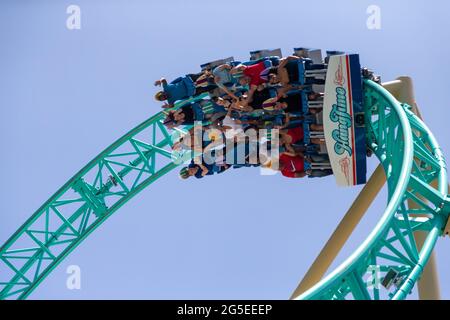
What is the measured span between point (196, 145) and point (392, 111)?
276 cm

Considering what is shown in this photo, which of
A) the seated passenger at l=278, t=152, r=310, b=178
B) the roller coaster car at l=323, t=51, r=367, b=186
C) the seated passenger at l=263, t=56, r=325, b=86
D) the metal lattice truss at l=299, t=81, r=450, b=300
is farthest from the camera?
the seated passenger at l=278, t=152, r=310, b=178

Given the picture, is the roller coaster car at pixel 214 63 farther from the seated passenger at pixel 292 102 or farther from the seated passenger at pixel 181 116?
the seated passenger at pixel 292 102

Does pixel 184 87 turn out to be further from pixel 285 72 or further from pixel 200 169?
pixel 285 72

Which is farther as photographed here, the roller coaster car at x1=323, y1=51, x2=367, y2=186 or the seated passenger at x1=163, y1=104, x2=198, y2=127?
the seated passenger at x1=163, y1=104, x2=198, y2=127

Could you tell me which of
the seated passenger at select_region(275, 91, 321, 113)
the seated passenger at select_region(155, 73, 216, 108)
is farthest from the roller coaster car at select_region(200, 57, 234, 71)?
the seated passenger at select_region(275, 91, 321, 113)

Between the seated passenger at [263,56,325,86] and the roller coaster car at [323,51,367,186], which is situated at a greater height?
the seated passenger at [263,56,325,86]

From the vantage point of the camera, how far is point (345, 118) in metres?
11.1

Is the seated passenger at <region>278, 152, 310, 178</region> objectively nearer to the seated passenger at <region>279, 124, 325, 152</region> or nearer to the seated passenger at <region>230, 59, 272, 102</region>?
the seated passenger at <region>279, 124, 325, 152</region>

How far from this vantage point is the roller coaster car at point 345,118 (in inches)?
436

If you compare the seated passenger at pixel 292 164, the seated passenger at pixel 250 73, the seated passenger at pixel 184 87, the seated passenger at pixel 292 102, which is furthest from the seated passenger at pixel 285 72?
the seated passenger at pixel 292 164

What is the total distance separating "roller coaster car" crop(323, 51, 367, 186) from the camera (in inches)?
436
